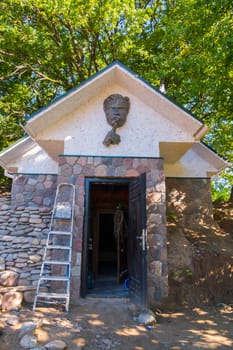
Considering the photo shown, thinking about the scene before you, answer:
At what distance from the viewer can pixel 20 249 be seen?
5.51m

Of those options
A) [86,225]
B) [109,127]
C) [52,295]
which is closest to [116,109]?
[109,127]

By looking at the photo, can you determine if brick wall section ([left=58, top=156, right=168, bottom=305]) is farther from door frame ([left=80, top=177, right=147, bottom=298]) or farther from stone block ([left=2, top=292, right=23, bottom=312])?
stone block ([left=2, top=292, right=23, bottom=312])

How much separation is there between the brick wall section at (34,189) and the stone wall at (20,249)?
1.72 m

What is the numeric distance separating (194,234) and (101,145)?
375 centimetres

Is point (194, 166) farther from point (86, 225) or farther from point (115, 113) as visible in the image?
point (86, 225)

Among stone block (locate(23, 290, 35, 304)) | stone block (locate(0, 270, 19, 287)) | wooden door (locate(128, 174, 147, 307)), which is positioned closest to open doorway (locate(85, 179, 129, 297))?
wooden door (locate(128, 174, 147, 307))

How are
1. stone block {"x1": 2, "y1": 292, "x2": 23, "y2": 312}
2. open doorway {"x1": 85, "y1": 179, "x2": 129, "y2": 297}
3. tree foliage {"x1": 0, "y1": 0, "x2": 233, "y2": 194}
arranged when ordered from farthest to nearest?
tree foliage {"x1": 0, "y1": 0, "x2": 233, "y2": 194}, open doorway {"x1": 85, "y1": 179, "x2": 129, "y2": 297}, stone block {"x1": 2, "y1": 292, "x2": 23, "y2": 312}

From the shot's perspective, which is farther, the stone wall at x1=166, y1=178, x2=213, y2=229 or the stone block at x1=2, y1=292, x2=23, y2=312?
the stone wall at x1=166, y1=178, x2=213, y2=229

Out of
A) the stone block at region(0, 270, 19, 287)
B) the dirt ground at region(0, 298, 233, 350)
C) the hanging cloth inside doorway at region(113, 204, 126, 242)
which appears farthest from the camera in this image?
the hanging cloth inside doorway at region(113, 204, 126, 242)

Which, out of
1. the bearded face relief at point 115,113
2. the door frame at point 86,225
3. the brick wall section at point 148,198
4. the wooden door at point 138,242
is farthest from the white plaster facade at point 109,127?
the wooden door at point 138,242

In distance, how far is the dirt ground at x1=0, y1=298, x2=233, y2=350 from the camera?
362 centimetres

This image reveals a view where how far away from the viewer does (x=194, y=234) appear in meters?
7.54

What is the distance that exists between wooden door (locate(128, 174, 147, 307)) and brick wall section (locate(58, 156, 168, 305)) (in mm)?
340

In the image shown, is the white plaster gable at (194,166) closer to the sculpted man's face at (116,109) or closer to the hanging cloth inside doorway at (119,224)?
the hanging cloth inside doorway at (119,224)
